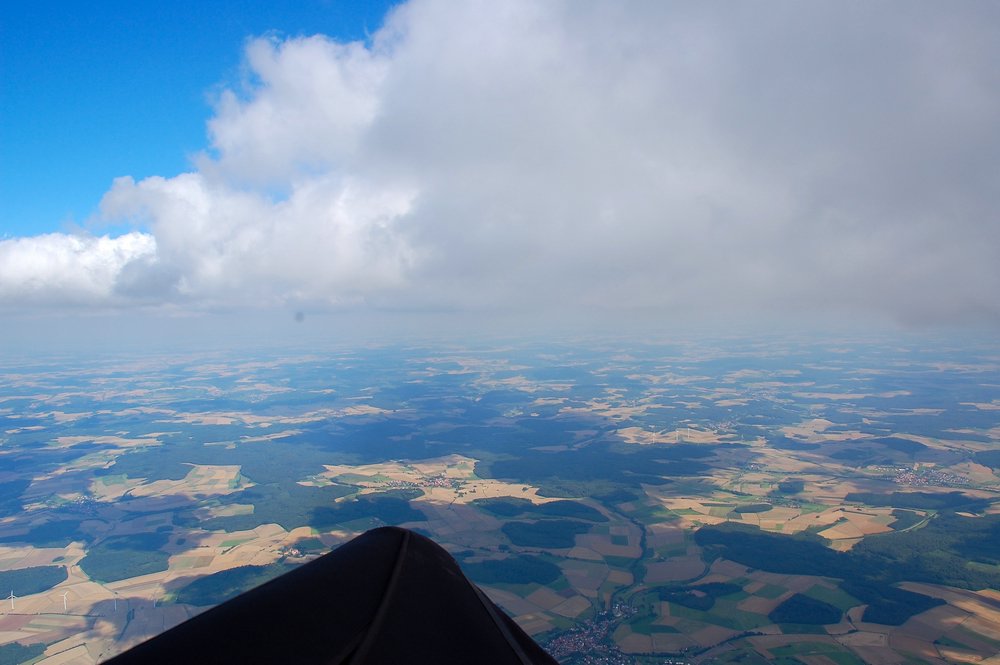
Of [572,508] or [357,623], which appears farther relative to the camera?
[572,508]

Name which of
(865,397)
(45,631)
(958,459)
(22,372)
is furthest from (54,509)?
(22,372)

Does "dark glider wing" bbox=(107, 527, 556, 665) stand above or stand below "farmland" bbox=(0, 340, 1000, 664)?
above

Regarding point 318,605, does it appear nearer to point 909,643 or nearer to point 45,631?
point 909,643

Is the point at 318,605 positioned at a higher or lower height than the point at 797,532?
higher

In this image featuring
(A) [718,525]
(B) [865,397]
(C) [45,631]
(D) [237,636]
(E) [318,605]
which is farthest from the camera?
(B) [865,397]

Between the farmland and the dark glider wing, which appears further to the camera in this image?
the farmland

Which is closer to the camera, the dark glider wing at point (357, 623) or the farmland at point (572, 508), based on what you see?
the dark glider wing at point (357, 623)

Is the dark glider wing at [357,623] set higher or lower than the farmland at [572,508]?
higher

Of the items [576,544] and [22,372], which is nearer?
[576,544]
